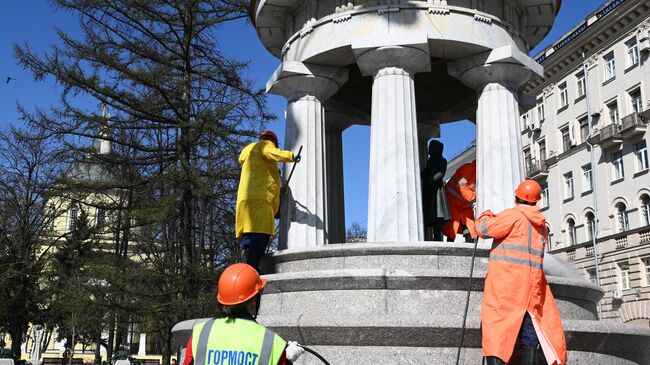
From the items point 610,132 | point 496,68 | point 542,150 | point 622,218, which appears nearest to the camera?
point 496,68

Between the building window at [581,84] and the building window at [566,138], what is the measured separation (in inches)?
95.6

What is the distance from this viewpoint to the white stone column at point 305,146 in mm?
10141

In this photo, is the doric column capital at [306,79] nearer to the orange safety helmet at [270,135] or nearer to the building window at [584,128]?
the orange safety helmet at [270,135]

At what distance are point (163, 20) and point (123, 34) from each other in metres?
1.09

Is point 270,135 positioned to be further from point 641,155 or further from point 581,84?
point 581,84

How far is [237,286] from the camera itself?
360 centimetres

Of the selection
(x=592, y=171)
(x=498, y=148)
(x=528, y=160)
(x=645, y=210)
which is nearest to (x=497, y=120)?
(x=498, y=148)

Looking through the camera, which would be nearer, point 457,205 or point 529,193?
point 529,193

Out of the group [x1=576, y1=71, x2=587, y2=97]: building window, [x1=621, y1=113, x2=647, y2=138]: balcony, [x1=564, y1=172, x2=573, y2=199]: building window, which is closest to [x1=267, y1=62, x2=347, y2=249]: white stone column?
[x1=621, y1=113, x2=647, y2=138]: balcony

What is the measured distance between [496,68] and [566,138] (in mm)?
35422

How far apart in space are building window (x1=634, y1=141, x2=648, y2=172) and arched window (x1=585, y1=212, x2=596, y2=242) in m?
4.40

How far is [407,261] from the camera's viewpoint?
8.27 m

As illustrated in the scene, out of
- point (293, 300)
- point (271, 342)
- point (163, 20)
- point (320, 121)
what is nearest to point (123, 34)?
point (163, 20)

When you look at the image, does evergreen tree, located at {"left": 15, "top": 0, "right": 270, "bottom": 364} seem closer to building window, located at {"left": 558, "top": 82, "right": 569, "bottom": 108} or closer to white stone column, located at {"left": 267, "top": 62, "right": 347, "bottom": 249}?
white stone column, located at {"left": 267, "top": 62, "right": 347, "bottom": 249}
